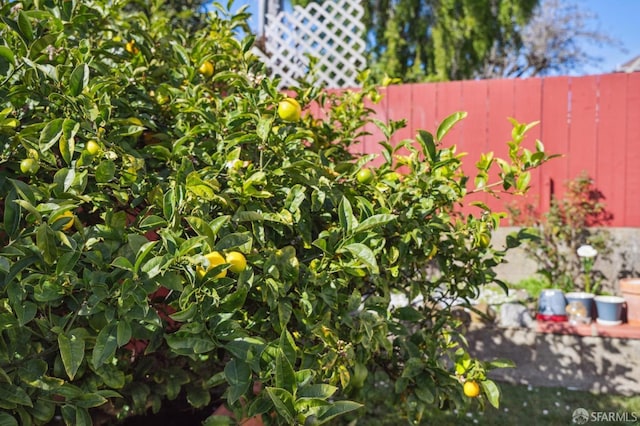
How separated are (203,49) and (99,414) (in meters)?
1.12

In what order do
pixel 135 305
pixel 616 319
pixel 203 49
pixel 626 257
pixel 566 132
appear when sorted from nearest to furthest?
pixel 135 305 → pixel 203 49 → pixel 616 319 → pixel 626 257 → pixel 566 132

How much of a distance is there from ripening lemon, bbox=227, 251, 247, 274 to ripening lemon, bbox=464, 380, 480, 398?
72 cm

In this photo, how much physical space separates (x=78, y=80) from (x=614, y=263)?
409cm

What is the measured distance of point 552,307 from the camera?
327 centimetres

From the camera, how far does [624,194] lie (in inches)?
170

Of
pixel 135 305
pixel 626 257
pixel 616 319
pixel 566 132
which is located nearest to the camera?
pixel 135 305

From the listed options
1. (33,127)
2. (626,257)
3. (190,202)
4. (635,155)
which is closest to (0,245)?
(33,127)

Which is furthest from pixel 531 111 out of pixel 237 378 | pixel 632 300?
pixel 237 378

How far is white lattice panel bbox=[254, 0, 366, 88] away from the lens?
5.73 meters

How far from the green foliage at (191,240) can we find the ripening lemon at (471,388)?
0.02 meters

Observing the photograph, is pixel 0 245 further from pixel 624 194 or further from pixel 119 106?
pixel 624 194

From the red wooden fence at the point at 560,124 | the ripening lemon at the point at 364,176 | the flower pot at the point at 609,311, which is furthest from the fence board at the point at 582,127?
the ripening lemon at the point at 364,176

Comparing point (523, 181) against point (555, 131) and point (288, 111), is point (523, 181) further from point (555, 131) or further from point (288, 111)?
point (555, 131)

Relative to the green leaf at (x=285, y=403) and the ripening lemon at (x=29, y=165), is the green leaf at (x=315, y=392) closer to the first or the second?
the green leaf at (x=285, y=403)
